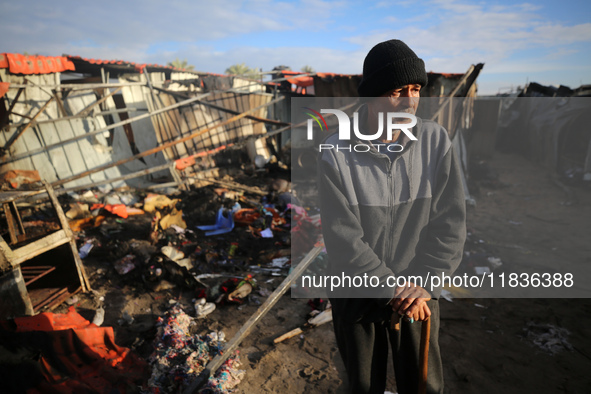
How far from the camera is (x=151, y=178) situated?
945 centimetres

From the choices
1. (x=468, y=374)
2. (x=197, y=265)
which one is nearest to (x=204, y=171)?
(x=197, y=265)

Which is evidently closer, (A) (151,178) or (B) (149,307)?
(B) (149,307)

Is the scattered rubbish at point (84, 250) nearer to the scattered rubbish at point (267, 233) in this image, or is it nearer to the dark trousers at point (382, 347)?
the scattered rubbish at point (267, 233)

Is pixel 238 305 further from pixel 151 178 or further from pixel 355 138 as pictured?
pixel 151 178

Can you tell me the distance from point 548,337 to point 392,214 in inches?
117

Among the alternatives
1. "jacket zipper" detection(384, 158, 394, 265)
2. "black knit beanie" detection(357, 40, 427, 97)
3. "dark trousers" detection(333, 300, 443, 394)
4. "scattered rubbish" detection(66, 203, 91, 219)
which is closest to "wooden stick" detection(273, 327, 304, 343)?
"dark trousers" detection(333, 300, 443, 394)

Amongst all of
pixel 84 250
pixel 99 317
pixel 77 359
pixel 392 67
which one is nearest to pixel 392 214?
pixel 392 67

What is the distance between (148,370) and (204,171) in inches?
299

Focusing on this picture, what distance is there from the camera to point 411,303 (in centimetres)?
157

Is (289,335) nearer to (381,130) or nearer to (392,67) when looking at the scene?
(381,130)

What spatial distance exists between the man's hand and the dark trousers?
16 cm

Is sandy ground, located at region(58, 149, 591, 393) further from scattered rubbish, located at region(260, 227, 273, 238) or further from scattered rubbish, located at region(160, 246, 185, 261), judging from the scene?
scattered rubbish, located at region(260, 227, 273, 238)

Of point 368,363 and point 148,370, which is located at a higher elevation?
point 368,363

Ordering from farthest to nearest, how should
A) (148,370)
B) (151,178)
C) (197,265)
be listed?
1. (151,178)
2. (197,265)
3. (148,370)
